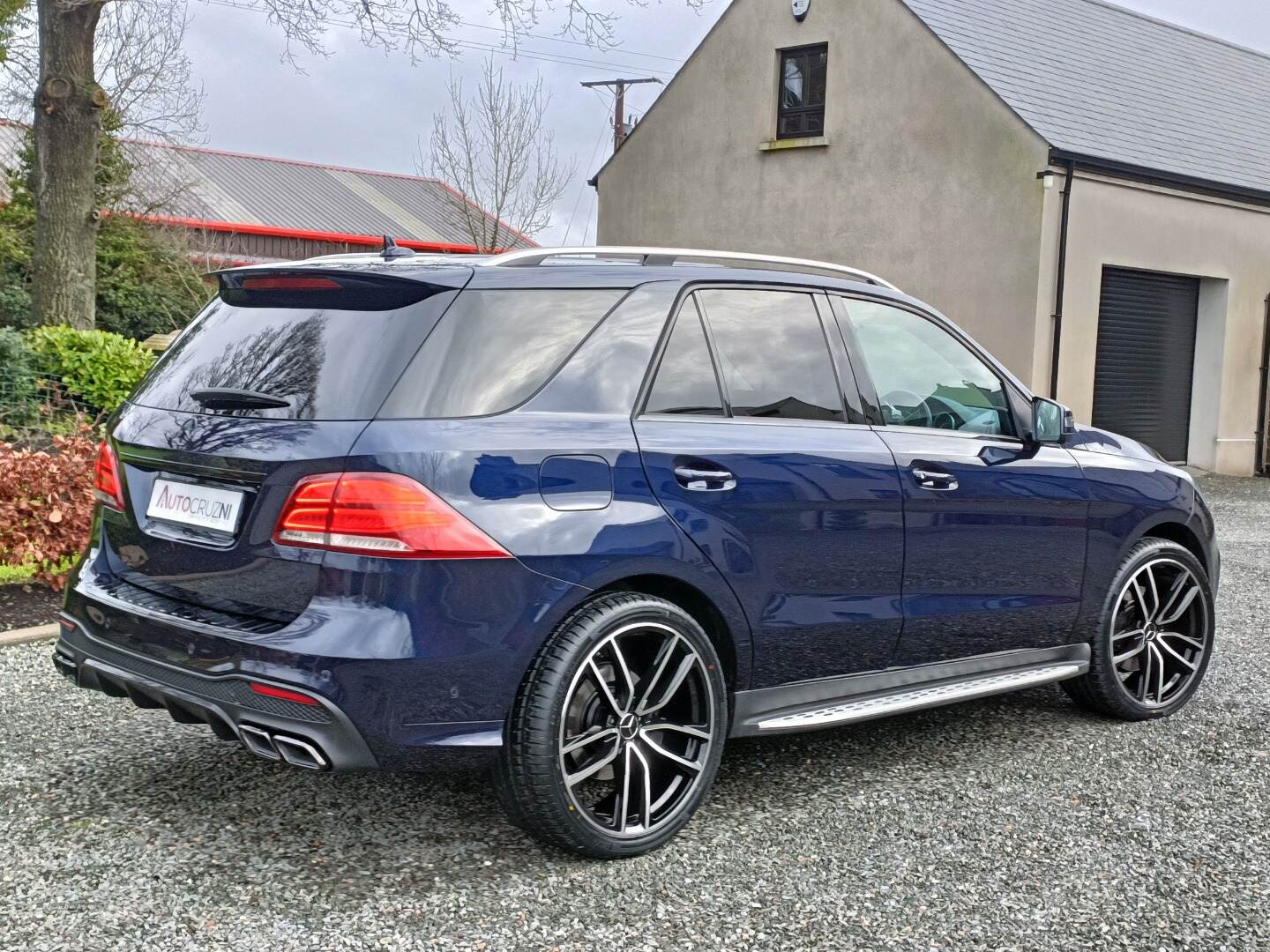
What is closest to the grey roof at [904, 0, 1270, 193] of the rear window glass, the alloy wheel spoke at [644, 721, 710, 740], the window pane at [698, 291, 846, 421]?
the window pane at [698, 291, 846, 421]

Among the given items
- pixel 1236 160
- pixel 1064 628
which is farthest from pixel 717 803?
pixel 1236 160

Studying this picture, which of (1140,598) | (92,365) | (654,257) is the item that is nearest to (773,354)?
(654,257)

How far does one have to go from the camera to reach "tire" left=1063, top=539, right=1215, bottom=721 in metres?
5.12

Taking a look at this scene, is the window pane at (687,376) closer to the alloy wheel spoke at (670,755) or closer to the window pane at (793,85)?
the alloy wheel spoke at (670,755)

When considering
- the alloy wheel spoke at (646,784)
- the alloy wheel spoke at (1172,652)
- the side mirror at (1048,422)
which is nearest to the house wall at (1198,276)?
the alloy wheel spoke at (1172,652)

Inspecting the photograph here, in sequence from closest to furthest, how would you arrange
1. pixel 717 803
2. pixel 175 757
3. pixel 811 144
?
pixel 717 803 → pixel 175 757 → pixel 811 144

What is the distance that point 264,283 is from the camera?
384 centimetres

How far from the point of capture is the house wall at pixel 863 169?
53.4 ft

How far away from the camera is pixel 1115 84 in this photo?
62.1 ft

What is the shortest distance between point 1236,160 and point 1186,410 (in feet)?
11.7

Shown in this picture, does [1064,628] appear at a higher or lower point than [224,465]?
lower

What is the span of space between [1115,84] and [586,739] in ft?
59.0

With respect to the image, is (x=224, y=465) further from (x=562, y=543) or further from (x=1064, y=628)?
(x=1064, y=628)

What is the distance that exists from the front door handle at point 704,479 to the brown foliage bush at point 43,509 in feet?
14.1
